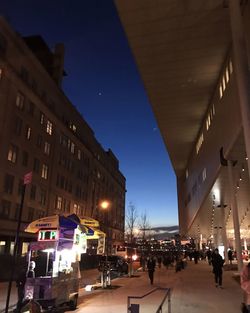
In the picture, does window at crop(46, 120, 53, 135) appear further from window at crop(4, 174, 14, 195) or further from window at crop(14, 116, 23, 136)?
window at crop(4, 174, 14, 195)

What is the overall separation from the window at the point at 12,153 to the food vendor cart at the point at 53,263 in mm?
28826

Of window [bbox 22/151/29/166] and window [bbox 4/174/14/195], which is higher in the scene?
window [bbox 22/151/29/166]

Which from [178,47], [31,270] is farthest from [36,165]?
[31,270]

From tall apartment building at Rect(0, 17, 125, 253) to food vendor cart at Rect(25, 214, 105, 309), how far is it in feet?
89.5

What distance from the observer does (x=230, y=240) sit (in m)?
80.9

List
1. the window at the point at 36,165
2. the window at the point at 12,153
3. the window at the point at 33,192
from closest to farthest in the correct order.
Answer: the window at the point at 12,153 → the window at the point at 33,192 → the window at the point at 36,165

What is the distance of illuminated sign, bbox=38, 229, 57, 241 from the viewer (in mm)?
12434

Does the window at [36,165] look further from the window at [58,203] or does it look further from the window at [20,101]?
the window at [58,203]

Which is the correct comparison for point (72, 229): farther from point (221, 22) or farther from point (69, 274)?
point (221, 22)

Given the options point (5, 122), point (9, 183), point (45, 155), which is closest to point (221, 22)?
point (5, 122)

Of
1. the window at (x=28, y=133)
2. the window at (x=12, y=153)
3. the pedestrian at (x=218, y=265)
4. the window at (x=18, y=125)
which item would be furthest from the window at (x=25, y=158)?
the pedestrian at (x=218, y=265)

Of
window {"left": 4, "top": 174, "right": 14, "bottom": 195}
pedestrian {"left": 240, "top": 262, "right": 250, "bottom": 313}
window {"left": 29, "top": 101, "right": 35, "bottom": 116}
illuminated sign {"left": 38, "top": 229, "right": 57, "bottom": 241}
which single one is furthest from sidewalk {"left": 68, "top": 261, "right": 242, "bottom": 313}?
window {"left": 29, "top": 101, "right": 35, "bottom": 116}

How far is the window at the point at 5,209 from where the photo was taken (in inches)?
1519

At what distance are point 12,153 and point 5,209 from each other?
6600 millimetres
